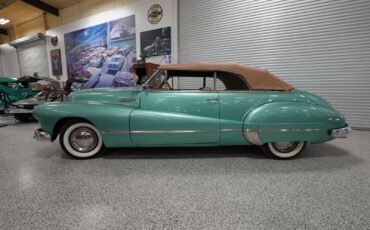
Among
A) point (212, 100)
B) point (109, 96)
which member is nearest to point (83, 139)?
point (109, 96)

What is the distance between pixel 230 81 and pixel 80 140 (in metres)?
2.14

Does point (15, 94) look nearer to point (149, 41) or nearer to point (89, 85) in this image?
point (89, 85)

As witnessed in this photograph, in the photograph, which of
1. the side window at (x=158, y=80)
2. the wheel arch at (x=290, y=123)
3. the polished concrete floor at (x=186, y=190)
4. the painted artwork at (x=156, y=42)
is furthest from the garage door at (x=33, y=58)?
the wheel arch at (x=290, y=123)

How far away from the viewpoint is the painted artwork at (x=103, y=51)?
6527 mm

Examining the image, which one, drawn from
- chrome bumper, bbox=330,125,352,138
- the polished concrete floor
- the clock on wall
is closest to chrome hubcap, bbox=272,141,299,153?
the polished concrete floor

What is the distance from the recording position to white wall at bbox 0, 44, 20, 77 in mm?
11039

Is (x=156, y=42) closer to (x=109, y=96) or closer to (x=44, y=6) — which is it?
(x=109, y=96)

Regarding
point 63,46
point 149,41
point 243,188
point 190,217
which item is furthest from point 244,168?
point 63,46

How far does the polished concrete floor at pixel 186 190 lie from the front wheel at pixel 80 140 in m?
0.13

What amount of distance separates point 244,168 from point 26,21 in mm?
13917

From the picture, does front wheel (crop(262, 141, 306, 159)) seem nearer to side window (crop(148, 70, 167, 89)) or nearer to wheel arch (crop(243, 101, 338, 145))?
wheel arch (crop(243, 101, 338, 145))

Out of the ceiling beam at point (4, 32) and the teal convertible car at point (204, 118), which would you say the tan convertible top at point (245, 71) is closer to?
the teal convertible car at point (204, 118)

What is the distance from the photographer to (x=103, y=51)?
7.17 metres

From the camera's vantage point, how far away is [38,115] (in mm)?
2254
